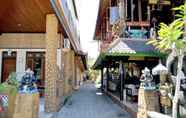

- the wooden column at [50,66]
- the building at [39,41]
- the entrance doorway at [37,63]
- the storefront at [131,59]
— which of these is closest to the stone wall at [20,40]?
the building at [39,41]

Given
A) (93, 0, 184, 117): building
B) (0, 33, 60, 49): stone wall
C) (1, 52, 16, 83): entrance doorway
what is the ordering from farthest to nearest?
1. (1, 52, 16, 83): entrance doorway
2. (0, 33, 60, 49): stone wall
3. (93, 0, 184, 117): building

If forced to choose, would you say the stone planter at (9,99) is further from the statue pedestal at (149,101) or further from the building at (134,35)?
the building at (134,35)

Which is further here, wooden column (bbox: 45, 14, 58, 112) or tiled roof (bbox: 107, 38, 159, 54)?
A: tiled roof (bbox: 107, 38, 159, 54)

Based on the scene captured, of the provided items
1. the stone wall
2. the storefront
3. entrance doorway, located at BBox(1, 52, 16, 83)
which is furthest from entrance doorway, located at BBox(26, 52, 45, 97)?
the storefront

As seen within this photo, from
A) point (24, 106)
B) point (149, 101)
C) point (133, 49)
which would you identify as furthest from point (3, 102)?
point (133, 49)

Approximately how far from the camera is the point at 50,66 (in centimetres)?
1110

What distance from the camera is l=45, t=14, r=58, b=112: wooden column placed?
10977 mm

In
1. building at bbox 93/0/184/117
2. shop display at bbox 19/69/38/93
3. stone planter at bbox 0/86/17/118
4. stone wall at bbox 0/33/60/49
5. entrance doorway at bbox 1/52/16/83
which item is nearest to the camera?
stone planter at bbox 0/86/17/118

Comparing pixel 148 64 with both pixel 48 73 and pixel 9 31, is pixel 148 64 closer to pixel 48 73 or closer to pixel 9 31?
pixel 48 73

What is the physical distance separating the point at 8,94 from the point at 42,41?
9701 mm

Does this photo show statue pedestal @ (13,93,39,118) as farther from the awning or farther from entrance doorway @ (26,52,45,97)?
entrance doorway @ (26,52,45,97)

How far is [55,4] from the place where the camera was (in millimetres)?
10578

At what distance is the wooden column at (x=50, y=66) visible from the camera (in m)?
11.0

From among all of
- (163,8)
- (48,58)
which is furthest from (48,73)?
(163,8)
